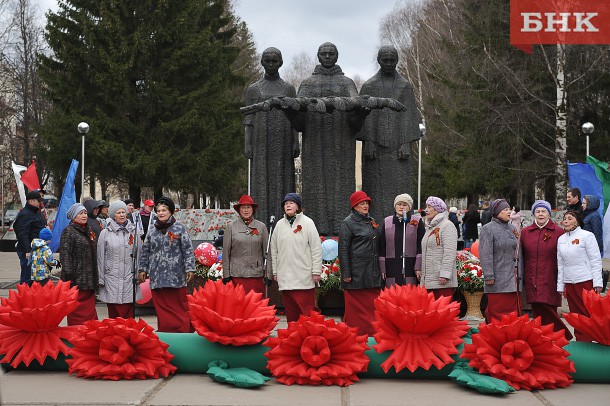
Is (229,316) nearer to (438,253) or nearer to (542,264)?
(438,253)

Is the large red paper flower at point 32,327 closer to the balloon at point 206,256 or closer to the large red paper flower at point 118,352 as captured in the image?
the large red paper flower at point 118,352

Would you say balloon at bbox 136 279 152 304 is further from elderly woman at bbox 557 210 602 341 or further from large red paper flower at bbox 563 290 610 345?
large red paper flower at bbox 563 290 610 345

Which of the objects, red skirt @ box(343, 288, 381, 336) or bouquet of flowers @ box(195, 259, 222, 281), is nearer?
red skirt @ box(343, 288, 381, 336)

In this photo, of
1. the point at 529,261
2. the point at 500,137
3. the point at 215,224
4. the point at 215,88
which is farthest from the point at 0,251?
the point at 529,261

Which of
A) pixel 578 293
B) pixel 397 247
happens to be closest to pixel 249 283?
pixel 397 247

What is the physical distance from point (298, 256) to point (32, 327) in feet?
9.67

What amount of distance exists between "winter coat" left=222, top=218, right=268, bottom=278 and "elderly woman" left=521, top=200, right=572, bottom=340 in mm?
2868

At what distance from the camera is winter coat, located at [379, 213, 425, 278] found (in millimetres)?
9633

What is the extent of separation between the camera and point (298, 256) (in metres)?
9.38

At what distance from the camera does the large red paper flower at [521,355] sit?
705 cm

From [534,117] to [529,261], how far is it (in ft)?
73.5

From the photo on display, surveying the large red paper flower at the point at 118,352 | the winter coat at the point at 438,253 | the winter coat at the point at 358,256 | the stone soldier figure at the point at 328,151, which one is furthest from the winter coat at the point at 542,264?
the stone soldier figure at the point at 328,151

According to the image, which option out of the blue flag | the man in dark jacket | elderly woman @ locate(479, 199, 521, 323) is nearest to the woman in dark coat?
the blue flag

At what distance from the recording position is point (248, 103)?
42.3 feet
